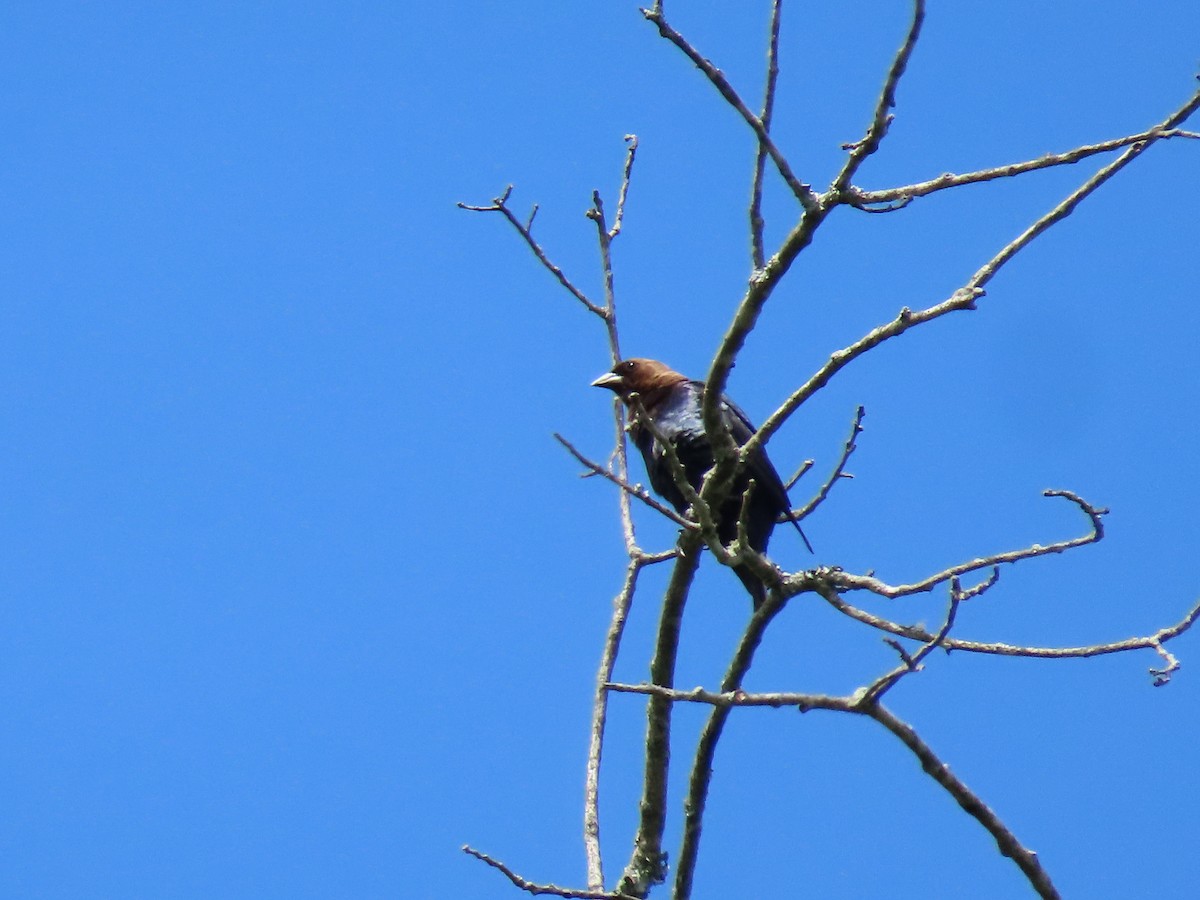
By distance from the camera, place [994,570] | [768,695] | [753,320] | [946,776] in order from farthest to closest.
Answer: [753,320], [994,570], [946,776], [768,695]

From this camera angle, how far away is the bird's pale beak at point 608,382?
6.47 metres

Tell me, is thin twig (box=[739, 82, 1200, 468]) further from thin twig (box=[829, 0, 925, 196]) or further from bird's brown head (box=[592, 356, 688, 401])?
bird's brown head (box=[592, 356, 688, 401])

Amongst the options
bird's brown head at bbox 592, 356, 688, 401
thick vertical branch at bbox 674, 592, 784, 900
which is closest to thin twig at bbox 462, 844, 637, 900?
thick vertical branch at bbox 674, 592, 784, 900

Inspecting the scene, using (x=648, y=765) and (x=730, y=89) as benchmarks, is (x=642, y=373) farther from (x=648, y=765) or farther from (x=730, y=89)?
(x=730, y=89)

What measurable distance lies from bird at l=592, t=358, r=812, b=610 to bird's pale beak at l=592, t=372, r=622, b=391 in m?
0.23

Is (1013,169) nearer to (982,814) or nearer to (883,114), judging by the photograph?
(883,114)

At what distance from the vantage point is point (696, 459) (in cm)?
550

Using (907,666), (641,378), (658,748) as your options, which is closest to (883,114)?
(907,666)

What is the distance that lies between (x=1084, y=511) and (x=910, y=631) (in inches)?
23.4

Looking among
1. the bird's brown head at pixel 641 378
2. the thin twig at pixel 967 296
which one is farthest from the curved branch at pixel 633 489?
the bird's brown head at pixel 641 378

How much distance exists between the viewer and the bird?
5.04 metres

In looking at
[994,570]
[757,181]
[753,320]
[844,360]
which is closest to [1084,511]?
[994,570]

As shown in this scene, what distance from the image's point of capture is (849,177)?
2895 mm

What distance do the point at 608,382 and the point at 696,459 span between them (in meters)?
1.15
